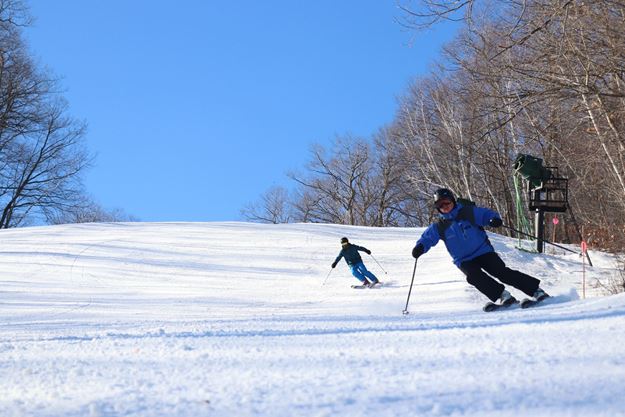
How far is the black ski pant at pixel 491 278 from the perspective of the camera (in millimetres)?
7355

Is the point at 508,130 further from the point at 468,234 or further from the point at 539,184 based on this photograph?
the point at 468,234

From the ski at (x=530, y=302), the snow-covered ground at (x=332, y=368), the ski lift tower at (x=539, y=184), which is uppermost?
the ski lift tower at (x=539, y=184)

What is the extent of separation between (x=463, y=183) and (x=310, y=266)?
61.6ft

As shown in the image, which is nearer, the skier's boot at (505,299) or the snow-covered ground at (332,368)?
the snow-covered ground at (332,368)

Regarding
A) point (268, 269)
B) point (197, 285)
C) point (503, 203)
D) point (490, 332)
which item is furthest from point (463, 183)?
point (490, 332)

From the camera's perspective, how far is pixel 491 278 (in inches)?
298

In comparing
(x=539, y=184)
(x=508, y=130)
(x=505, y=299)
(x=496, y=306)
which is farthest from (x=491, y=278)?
(x=508, y=130)

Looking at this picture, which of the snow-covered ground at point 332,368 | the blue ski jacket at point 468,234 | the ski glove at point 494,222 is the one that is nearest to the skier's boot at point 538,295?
the snow-covered ground at point 332,368

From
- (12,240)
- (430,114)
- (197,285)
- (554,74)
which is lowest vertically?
(197,285)

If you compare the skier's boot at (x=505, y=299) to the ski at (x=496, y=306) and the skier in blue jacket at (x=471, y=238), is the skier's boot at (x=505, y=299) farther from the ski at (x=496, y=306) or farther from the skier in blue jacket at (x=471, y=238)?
the skier in blue jacket at (x=471, y=238)

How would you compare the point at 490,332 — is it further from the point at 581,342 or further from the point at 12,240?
the point at 12,240

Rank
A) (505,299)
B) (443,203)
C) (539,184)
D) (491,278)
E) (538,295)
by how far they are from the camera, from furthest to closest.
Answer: (539,184) < (443,203) < (491,278) < (505,299) < (538,295)

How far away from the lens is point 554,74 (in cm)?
905

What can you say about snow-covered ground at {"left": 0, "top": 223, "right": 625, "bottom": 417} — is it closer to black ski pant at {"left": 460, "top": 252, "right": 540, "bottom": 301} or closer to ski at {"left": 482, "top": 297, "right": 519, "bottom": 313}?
black ski pant at {"left": 460, "top": 252, "right": 540, "bottom": 301}
